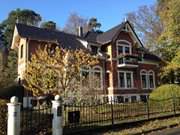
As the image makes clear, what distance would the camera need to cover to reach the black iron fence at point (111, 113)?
12.5 m

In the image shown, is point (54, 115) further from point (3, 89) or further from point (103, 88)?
point (103, 88)

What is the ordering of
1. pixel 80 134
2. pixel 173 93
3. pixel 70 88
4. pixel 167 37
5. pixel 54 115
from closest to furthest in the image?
pixel 54 115, pixel 80 134, pixel 173 93, pixel 70 88, pixel 167 37

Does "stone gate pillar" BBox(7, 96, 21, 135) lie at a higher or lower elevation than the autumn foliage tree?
lower

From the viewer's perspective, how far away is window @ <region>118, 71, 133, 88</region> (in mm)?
34750

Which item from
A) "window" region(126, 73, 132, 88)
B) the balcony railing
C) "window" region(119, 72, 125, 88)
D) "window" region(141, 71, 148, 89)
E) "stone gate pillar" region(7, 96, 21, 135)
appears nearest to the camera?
"stone gate pillar" region(7, 96, 21, 135)

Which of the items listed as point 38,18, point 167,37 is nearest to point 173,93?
point 167,37

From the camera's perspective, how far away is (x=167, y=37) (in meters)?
26.1

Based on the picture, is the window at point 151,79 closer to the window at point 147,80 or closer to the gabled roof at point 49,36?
the window at point 147,80

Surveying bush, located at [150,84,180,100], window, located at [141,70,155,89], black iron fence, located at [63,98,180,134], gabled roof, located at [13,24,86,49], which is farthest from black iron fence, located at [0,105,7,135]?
window, located at [141,70,155,89]

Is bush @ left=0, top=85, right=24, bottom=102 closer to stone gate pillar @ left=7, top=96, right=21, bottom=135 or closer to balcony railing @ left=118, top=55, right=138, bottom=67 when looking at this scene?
balcony railing @ left=118, top=55, right=138, bottom=67

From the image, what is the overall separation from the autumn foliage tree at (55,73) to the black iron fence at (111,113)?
731 centimetres

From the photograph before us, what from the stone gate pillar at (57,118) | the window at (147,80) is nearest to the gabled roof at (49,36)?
the window at (147,80)

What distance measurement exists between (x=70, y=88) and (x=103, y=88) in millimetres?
10921

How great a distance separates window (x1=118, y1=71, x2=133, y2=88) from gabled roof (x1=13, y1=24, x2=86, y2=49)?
20.7ft
